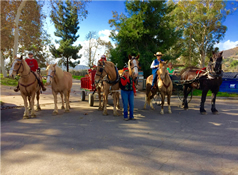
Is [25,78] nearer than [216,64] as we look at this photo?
No

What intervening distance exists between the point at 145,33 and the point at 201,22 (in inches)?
738

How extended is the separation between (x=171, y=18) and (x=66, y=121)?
17.9 m

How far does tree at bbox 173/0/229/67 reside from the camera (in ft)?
94.4

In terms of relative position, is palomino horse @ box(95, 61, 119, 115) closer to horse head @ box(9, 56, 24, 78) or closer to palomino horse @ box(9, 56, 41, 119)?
palomino horse @ box(9, 56, 41, 119)

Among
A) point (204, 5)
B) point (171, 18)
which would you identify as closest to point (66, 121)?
point (171, 18)

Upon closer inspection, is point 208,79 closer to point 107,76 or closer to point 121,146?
point 107,76

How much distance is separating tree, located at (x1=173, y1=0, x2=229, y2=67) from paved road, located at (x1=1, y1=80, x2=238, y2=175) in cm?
2758

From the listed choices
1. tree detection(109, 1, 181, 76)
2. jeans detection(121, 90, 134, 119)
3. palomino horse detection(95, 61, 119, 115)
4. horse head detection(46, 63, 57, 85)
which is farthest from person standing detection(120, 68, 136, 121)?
tree detection(109, 1, 181, 76)

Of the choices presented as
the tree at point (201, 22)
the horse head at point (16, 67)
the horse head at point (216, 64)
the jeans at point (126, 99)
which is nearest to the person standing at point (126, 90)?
the jeans at point (126, 99)

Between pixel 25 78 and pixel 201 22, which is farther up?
pixel 201 22

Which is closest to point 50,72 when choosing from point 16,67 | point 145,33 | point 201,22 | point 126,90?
point 16,67

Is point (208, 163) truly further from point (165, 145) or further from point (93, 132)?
point (93, 132)

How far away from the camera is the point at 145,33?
16.9m

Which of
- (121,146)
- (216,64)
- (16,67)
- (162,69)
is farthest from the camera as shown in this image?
(162,69)
